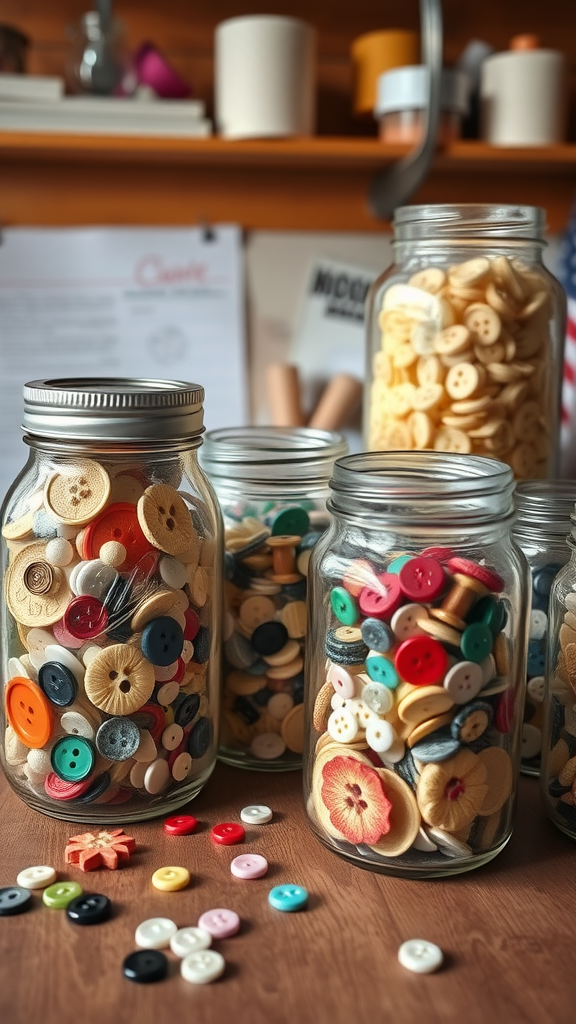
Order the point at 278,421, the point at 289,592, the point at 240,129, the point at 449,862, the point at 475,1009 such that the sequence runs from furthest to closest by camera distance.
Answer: the point at 278,421
the point at 240,129
the point at 289,592
the point at 449,862
the point at 475,1009

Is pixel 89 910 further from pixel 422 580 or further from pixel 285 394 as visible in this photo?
pixel 285 394

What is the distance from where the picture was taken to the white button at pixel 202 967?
1.51 feet

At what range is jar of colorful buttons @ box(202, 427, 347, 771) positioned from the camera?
0.67 meters

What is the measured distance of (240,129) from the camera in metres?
1.01

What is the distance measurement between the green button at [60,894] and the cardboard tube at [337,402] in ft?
2.29

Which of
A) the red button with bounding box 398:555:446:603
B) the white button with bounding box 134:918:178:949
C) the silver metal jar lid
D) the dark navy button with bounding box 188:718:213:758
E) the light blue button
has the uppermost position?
the silver metal jar lid

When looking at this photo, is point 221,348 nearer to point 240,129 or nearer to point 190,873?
point 240,129

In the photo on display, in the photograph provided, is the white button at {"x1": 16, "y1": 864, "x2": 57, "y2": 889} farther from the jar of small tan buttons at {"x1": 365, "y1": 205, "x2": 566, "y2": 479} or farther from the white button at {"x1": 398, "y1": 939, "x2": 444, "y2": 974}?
the jar of small tan buttons at {"x1": 365, "y1": 205, "x2": 566, "y2": 479}

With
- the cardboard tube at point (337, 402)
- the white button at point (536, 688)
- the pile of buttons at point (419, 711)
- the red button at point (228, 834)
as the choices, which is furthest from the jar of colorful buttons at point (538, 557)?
the cardboard tube at point (337, 402)

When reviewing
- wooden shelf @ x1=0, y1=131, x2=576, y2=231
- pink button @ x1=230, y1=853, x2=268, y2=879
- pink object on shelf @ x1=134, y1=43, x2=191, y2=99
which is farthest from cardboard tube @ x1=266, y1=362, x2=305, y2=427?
pink button @ x1=230, y1=853, x2=268, y2=879

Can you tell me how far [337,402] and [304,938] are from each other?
740mm

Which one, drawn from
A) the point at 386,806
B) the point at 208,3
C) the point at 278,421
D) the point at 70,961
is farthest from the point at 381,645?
the point at 208,3

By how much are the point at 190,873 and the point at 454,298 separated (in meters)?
0.42

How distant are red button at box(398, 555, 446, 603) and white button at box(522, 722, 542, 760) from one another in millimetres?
203
